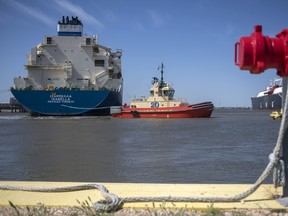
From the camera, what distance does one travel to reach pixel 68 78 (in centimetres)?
3500

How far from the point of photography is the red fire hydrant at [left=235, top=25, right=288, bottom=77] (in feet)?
6.84

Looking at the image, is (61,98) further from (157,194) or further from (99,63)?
(157,194)

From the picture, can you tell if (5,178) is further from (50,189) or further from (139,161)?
(50,189)

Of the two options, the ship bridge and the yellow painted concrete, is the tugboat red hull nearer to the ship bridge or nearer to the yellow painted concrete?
the ship bridge

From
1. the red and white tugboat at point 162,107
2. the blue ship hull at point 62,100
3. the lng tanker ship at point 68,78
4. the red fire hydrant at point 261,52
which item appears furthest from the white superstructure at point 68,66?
the red fire hydrant at point 261,52

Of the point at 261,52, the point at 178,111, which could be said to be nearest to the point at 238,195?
the point at 261,52

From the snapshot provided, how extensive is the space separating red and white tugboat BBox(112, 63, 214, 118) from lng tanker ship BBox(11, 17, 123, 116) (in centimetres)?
279

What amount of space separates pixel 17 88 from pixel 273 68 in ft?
115

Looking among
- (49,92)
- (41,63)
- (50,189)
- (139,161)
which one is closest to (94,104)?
(49,92)

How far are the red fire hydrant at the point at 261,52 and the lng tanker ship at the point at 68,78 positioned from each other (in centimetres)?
3157

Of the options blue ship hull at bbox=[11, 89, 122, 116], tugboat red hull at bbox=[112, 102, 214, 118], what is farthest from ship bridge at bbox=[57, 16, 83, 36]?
tugboat red hull at bbox=[112, 102, 214, 118]

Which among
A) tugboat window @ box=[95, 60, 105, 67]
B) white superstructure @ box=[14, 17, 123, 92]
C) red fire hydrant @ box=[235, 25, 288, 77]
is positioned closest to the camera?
red fire hydrant @ box=[235, 25, 288, 77]

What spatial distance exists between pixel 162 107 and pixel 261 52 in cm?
3040

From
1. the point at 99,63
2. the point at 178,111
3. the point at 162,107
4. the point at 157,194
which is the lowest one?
the point at 157,194
